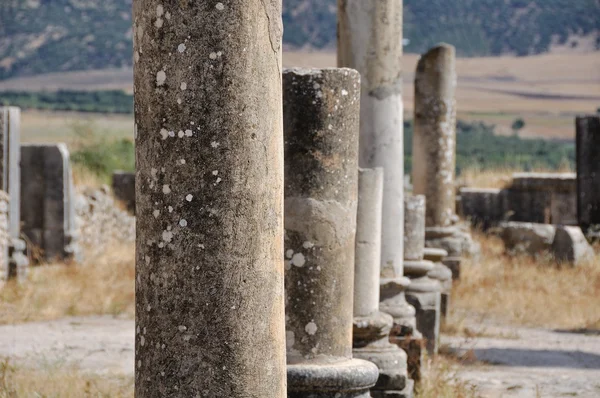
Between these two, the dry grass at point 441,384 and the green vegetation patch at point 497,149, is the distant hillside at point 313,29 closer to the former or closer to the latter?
the green vegetation patch at point 497,149

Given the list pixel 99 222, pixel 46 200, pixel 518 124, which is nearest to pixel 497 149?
pixel 518 124

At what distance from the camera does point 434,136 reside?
14.6 m

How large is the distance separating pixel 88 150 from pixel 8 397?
21.8m

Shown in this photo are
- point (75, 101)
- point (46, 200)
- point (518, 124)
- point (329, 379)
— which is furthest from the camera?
point (75, 101)

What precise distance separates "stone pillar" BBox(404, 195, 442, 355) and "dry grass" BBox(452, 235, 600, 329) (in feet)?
9.15

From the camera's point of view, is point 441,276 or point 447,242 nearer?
point 441,276

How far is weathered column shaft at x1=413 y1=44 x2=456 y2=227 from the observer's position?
14.6 m

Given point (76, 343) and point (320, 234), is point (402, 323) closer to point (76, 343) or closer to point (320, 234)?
point (320, 234)

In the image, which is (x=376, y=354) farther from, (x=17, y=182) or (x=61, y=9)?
(x=61, y=9)

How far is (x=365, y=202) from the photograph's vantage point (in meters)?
7.59

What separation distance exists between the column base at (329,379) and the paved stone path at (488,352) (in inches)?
103

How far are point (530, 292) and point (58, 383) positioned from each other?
820 centimetres

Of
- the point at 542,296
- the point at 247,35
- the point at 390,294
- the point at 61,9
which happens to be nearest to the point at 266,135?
the point at 247,35

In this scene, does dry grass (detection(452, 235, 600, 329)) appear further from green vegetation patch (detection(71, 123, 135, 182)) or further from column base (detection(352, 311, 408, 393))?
green vegetation patch (detection(71, 123, 135, 182))
